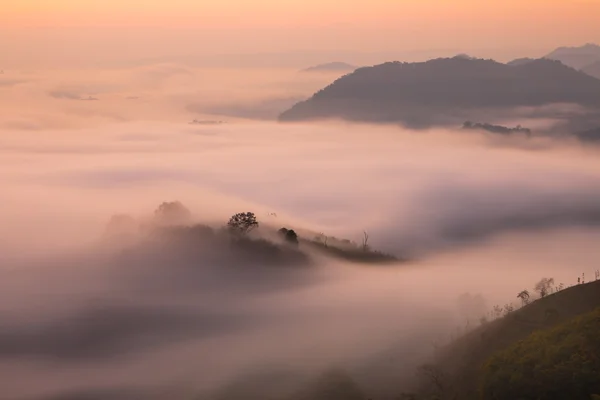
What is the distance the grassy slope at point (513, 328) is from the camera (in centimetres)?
15950

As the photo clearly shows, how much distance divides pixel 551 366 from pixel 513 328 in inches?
1336

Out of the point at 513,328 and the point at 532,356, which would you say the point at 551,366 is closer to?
the point at 532,356

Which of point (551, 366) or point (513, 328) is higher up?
point (551, 366)

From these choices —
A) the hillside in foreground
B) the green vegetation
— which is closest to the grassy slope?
the hillside in foreground

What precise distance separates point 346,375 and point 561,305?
67.4 metres

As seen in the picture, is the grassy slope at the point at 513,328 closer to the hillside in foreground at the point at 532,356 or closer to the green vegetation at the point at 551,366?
the hillside in foreground at the point at 532,356

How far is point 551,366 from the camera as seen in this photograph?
435 feet

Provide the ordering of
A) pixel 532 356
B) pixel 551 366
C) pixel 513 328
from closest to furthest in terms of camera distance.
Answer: pixel 551 366 < pixel 532 356 < pixel 513 328

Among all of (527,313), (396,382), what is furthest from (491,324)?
(396,382)

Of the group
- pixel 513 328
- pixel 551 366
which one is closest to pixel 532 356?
pixel 551 366

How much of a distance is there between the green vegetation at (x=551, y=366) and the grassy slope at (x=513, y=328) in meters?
9.49

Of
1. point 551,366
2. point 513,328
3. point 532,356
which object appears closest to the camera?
point 551,366

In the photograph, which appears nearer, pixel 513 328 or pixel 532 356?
pixel 532 356

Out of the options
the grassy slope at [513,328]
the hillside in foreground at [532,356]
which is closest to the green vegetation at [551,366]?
the hillside in foreground at [532,356]
